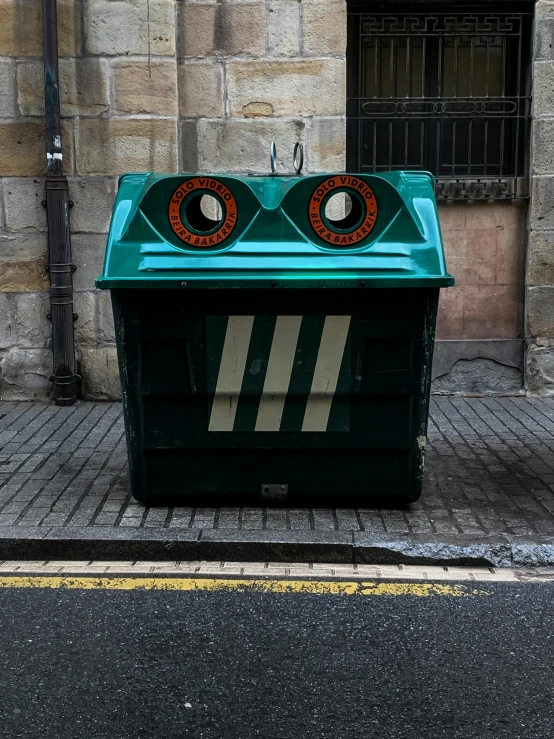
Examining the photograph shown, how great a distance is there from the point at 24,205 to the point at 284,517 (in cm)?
398

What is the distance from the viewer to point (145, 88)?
7.04 m

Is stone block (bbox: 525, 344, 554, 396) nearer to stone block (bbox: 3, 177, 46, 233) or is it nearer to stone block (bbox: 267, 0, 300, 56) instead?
stone block (bbox: 267, 0, 300, 56)

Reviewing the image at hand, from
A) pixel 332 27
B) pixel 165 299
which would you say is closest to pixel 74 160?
pixel 332 27

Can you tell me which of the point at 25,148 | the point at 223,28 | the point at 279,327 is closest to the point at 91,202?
the point at 25,148

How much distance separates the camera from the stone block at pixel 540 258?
7434 millimetres

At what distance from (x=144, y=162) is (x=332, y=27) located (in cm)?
189

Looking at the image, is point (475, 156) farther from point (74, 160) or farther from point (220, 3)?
point (74, 160)

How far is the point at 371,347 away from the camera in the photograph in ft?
14.2

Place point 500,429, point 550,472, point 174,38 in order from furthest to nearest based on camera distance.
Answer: point 174,38 < point 500,429 < point 550,472

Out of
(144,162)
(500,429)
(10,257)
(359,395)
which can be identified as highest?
(144,162)

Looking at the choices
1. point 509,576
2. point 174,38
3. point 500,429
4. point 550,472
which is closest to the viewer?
point 509,576

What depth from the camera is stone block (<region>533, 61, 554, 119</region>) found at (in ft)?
23.8

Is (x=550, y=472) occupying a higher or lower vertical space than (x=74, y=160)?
lower

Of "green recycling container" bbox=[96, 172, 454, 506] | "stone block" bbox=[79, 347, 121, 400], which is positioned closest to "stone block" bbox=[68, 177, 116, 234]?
"stone block" bbox=[79, 347, 121, 400]
